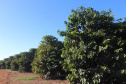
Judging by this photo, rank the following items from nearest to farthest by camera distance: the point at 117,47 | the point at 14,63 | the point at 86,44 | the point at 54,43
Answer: the point at 117,47, the point at 86,44, the point at 54,43, the point at 14,63

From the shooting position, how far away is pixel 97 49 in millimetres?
5543

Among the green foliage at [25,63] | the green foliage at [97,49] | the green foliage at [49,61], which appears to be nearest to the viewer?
the green foliage at [97,49]

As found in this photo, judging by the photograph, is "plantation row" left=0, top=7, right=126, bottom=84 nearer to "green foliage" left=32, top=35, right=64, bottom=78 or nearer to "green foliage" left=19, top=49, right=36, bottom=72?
"green foliage" left=32, top=35, right=64, bottom=78

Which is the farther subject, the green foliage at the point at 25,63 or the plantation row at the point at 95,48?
the green foliage at the point at 25,63

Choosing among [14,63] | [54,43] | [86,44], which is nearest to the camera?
[86,44]

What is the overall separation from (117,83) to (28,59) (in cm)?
2135

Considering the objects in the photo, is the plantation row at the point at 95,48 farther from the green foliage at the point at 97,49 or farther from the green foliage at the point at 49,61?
the green foliage at the point at 49,61

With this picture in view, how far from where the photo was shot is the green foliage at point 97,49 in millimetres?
5113

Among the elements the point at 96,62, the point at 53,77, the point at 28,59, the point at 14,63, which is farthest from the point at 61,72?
the point at 14,63

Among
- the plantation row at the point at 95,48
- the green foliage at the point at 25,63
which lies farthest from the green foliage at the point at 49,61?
the green foliage at the point at 25,63

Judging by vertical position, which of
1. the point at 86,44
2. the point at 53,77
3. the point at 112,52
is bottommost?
the point at 53,77

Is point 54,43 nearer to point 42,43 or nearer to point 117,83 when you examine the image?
point 42,43

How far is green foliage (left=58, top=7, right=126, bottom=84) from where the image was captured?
5.11 meters

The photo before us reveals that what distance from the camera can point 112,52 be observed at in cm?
534
